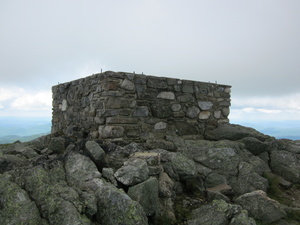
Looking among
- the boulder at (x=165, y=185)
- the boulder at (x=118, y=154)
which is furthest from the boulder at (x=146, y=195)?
the boulder at (x=118, y=154)

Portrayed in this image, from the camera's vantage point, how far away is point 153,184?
422cm

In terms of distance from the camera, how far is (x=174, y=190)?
493cm

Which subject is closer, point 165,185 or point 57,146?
A: point 165,185

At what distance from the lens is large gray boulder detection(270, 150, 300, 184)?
604 centimetres

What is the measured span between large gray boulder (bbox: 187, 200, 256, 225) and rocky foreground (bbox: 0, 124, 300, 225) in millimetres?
15

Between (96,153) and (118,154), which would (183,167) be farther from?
(96,153)

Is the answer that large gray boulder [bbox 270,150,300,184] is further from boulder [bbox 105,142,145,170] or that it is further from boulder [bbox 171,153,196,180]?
boulder [bbox 105,142,145,170]

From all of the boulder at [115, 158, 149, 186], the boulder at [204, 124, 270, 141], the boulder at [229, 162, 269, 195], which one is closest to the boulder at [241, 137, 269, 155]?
the boulder at [204, 124, 270, 141]

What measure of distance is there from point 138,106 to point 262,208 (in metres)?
3.77

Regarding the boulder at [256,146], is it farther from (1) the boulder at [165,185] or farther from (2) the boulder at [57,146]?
(2) the boulder at [57,146]

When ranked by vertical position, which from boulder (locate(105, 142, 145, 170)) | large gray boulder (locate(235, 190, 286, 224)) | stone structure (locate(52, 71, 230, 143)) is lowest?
large gray boulder (locate(235, 190, 286, 224))

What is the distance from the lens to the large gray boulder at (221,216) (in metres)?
3.72

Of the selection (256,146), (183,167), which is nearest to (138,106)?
(183,167)

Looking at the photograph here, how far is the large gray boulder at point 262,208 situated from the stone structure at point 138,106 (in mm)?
Answer: 2967
